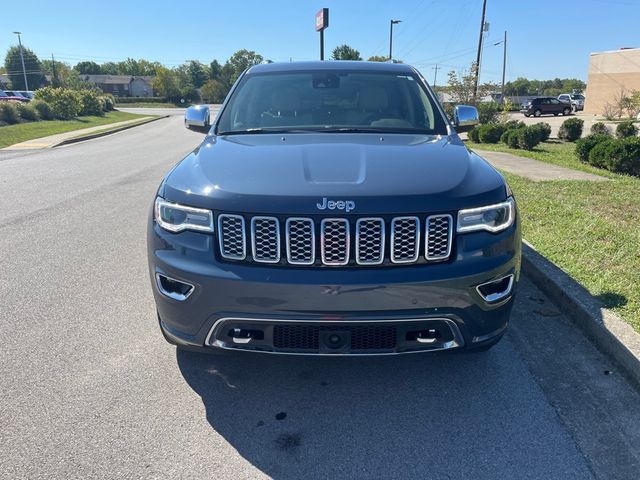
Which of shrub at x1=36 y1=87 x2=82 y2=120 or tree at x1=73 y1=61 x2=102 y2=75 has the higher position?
tree at x1=73 y1=61 x2=102 y2=75

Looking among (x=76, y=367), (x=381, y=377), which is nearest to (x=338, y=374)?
(x=381, y=377)

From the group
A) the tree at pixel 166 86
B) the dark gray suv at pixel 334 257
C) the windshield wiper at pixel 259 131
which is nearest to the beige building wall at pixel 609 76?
the windshield wiper at pixel 259 131

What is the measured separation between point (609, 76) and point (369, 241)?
49.6 metres

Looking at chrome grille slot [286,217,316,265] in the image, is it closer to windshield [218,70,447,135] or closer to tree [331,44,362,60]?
windshield [218,70,447,135]

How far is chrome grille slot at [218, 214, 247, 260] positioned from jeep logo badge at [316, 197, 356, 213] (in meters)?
0.39

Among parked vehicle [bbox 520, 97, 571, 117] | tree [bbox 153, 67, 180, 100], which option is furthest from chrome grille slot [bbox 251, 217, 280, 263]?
tree [bbox 153, 67, 180, 100]

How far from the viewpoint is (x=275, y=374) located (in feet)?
10.00

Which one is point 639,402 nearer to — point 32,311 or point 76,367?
point 76,367

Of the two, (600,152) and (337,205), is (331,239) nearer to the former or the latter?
(337,205)

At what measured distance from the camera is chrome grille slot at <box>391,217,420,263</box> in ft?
7.92

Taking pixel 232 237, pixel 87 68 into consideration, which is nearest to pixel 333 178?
pixel 232 237

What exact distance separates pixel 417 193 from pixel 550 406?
138cm

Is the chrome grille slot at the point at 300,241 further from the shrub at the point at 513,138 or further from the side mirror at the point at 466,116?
the shrub at the point at 513,138

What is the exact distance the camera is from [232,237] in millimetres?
2451
